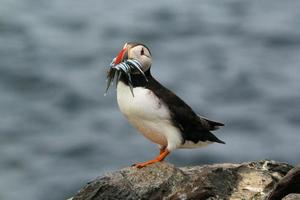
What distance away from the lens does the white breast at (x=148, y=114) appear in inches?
404

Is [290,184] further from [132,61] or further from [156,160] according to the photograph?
[132,61]

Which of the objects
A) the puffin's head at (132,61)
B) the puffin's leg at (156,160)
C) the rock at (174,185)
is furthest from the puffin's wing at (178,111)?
the rock at (174,185)

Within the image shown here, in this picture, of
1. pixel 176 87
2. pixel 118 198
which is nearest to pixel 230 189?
pixel 118 198

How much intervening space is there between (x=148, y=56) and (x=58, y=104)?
17.4 m

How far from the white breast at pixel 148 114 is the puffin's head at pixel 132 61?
0.40ft

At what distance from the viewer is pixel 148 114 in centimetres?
1031

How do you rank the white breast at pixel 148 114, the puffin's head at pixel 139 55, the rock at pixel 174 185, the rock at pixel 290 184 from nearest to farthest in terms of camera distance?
the rock at pixel 290 184
the rock at pixel 174 185
the white breast at pixel 148 114
the puffin's head at pixel 139 55

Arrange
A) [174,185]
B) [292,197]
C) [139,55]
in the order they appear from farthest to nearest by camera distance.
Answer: [139,55], [174,185], [292,197]

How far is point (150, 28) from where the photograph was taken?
3189 centimetres

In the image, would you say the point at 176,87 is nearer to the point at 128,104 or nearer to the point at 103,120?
the point at 103,120

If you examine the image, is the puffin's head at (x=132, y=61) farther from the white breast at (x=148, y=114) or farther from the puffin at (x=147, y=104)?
the white breast at (x=148, y=114)

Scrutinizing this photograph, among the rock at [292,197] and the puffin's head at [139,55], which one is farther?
the puffin's head at [139,55]

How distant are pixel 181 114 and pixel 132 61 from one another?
0.71 m

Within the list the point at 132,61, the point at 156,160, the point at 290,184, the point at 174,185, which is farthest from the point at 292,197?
the point at 132,61
